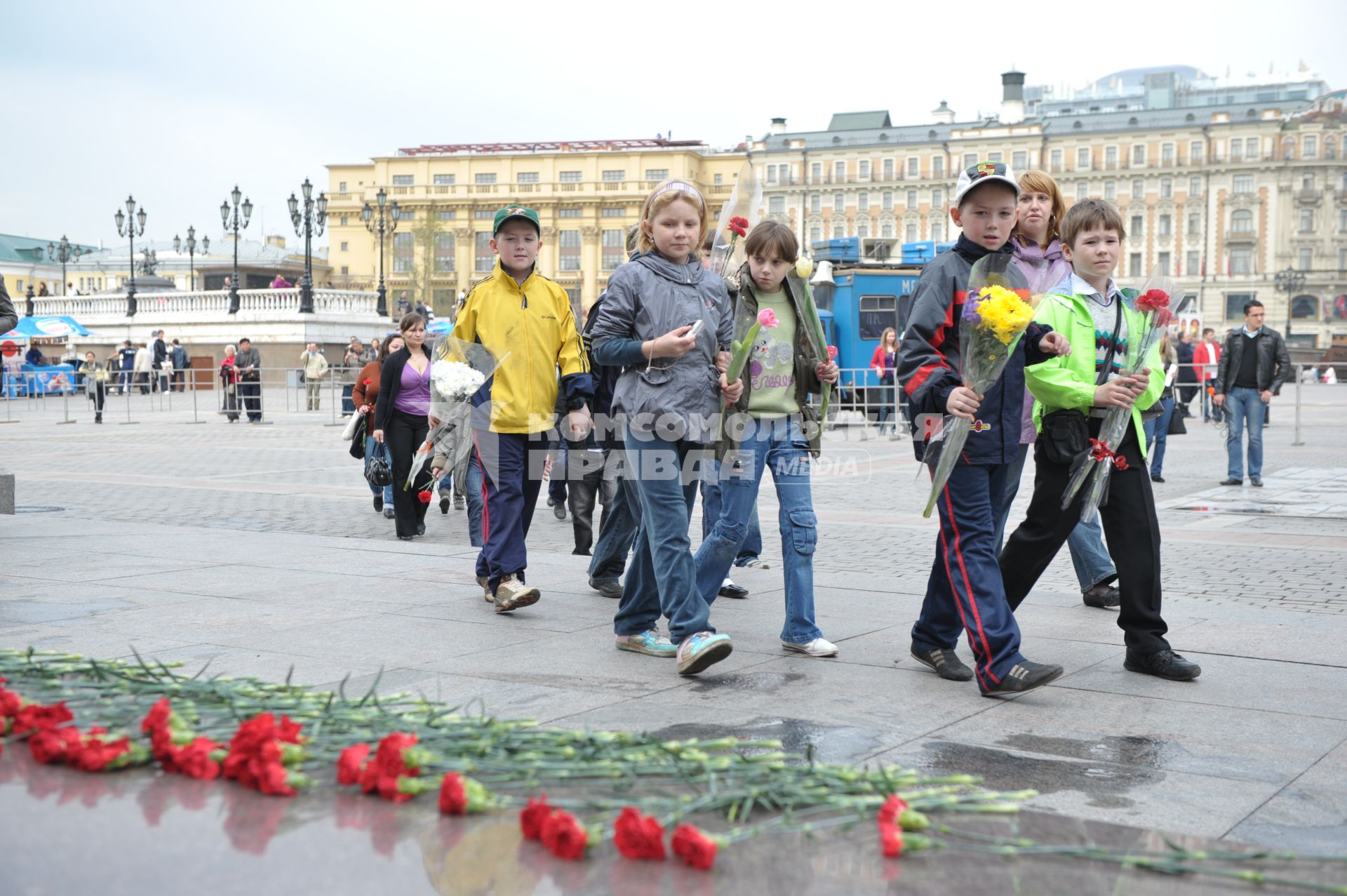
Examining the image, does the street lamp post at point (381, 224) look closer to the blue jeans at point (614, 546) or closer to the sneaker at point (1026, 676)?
the blue jeans at point (614, 546)

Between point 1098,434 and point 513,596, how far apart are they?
2.68m

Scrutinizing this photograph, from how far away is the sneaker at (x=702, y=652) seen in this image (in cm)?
479

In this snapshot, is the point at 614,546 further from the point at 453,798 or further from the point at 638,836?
the point at 638,836

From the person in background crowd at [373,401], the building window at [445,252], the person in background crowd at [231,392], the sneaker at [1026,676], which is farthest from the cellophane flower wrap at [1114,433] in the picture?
the building window at [445,252]

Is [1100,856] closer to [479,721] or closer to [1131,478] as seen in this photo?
[479,721]

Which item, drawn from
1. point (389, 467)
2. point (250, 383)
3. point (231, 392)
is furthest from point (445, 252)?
point (389, 467)

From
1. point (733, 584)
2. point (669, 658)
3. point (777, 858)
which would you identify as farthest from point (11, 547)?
point (777, 858)

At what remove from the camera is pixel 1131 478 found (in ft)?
16.5

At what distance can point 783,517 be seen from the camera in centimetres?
536

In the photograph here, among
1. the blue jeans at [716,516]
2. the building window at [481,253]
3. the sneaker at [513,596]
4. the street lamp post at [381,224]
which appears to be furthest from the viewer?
the building window at [481,253]

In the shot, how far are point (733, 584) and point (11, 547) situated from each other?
14.6 ft

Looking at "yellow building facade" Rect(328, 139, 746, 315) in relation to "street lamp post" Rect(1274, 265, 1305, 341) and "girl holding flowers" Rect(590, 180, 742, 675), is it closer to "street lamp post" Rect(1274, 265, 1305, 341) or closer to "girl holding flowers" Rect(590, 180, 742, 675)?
"street lamp post" Rect(1274, 265, 1305, 341)

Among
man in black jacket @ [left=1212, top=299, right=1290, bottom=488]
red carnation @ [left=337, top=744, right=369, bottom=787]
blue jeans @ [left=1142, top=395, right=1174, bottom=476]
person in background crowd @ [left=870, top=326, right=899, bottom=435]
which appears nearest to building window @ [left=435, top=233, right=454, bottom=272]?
person in background crowd @ [left=870, top=326, right=899, bottom=435]

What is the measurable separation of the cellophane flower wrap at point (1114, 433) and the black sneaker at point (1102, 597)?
1791 millimetres
